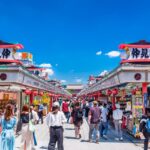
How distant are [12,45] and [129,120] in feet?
24.1

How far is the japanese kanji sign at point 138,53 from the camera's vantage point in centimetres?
1733

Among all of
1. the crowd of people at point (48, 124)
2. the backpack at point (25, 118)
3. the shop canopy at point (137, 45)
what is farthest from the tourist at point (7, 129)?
the shop canopy at point (137, 45)

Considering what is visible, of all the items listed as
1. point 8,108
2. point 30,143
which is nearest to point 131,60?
point 30,143

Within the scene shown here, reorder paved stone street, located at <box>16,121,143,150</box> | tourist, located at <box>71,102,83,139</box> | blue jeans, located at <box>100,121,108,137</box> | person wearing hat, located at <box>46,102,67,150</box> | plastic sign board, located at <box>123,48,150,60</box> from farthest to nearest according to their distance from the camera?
plastic sign board, located at <box>123,48,150,60</box>, blue jeans, located at <box>100,121,108,137</box>, tourist, located at <box>71,102,83,139</box>, paved stone street, located at <box>16,121,143,150</box>, person wearing hat, located at <box>46,102,67,150</box>

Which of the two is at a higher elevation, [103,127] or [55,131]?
[55,131]

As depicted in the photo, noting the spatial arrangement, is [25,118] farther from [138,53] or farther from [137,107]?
[138,53]

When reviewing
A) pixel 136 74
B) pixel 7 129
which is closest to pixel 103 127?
pixel 136 74

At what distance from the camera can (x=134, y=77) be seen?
1655 centimetres

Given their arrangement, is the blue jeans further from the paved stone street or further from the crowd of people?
the paved stone street

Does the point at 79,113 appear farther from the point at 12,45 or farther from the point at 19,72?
the point at 12,45

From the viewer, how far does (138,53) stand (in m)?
17.5

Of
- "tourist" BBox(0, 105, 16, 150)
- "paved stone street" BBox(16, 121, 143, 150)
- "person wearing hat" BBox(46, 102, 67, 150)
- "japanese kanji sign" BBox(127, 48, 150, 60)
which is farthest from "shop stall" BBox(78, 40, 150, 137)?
"tourist" BBox(0, 105, 16, 150)

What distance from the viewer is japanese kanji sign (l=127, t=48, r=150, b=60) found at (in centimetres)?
1733

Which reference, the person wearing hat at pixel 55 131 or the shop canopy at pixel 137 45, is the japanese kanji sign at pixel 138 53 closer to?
the shop canopy at pixel 137 45
